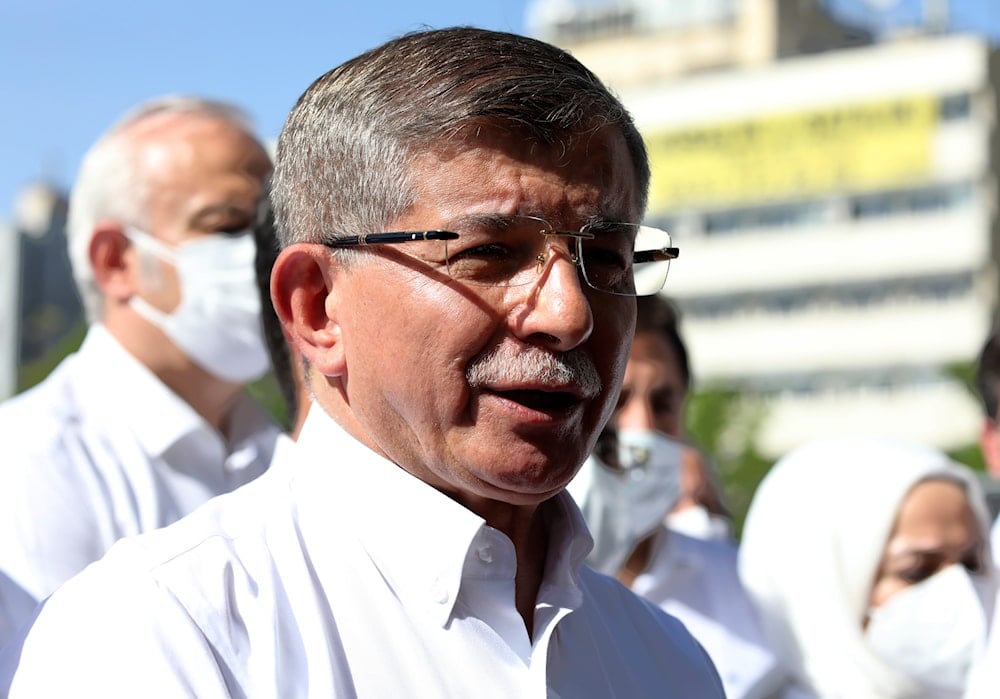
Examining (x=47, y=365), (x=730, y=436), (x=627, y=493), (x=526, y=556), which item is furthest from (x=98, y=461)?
(x=730, y=436)

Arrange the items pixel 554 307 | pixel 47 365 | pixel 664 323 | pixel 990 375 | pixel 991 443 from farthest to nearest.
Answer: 1. pixel 47 365
2. pixel 991 443
3. pixel 990 375
4. pixel 664 323
5. pixel 554 307

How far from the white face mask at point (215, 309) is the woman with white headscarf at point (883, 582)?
1.53m

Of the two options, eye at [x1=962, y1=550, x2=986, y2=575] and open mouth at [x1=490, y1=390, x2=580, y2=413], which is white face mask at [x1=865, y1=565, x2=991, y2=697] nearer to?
eye at [x1=962, y1=550, x2=986, y2=575]

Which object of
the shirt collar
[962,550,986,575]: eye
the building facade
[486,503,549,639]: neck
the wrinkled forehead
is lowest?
the building facade

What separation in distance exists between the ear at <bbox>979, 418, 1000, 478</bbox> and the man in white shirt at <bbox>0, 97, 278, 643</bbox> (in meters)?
2.69

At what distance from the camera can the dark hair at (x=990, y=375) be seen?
5699 mm

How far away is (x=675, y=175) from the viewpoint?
70938 mm

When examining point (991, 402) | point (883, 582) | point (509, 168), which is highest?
point (509, 168)

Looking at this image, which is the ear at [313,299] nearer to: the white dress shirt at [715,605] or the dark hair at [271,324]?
the dark hair at [271,324]

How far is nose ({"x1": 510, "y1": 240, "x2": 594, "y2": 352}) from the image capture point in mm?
2178

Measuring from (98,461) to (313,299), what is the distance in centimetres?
165

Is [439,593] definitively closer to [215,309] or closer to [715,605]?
[215,309]

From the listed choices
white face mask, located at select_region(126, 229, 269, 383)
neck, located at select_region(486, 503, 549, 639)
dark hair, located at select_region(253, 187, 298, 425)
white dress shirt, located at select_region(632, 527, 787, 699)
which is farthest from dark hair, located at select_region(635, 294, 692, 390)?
neck, located at select_region(486, 503, 549, 639)

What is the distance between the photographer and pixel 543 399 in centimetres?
223
